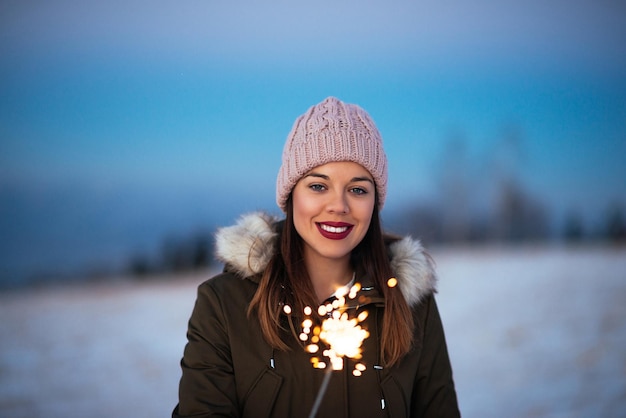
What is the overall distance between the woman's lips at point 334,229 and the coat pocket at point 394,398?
41 cm

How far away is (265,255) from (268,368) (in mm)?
310

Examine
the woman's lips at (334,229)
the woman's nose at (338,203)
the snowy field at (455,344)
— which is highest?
the woman's nose at (338,203)

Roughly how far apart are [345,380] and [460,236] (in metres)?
4.56

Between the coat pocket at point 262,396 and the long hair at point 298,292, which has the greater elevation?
the long hair at point 298,292

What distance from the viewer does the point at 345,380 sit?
1.56 meters

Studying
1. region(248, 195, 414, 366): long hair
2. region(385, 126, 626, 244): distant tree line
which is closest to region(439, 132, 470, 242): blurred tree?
region(385, 126, 626, 244): distant tree line

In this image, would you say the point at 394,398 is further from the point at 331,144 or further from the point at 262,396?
the point at 331,144

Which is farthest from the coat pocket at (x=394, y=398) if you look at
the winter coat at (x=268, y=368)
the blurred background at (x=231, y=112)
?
the blurred background at (x=231, y=112)

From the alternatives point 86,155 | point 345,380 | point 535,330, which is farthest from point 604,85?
point 345,380

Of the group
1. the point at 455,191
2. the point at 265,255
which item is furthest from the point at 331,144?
the point at 455,191

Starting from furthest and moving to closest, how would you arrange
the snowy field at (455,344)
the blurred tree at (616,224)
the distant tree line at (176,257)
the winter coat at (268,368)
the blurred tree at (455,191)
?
the blurred tree at (616,224) < the blurred tree at (455,191) < the distant tree line at (176,257) < the snowy field at (455,344) < the winter coat at (268,368)

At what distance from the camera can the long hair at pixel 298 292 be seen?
1564 millimetres

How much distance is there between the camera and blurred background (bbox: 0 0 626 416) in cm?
408

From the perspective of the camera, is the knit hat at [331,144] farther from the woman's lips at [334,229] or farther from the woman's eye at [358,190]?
the woman's lips at [334,229]
